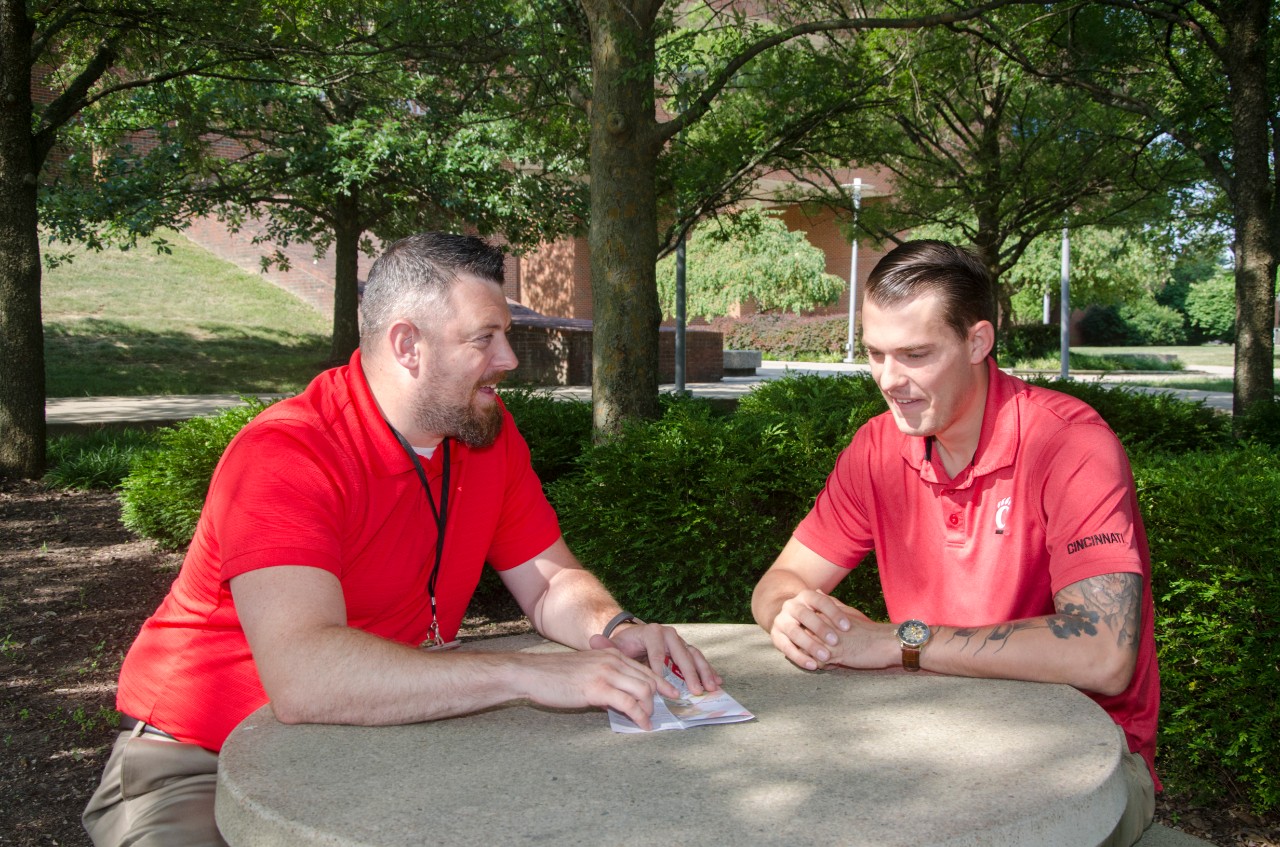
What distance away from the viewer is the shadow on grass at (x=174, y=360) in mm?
16844

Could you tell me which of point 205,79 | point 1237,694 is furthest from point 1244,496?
point 205,79

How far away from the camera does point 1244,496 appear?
143 inches

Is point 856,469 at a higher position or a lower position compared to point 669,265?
lower

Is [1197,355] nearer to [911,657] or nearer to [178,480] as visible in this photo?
[178,480]

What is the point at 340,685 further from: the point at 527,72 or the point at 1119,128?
the point at 1119,128

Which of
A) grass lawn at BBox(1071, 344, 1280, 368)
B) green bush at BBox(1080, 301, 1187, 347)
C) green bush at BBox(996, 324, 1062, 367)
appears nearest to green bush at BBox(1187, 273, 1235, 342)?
grass lawn at BBox(1071, 344, 1280, 368)

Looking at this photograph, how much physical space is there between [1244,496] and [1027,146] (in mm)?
11391

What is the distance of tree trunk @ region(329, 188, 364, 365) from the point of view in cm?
1792

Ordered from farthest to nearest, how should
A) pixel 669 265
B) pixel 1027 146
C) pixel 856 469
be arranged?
pixel 669 265 → pixel 1027 146 → pixel 856 469

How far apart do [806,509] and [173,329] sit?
18.5m

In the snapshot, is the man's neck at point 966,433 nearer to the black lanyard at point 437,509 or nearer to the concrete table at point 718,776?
the concrete table at point 718,776

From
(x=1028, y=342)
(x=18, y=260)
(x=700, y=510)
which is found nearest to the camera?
(x=700, y=510)

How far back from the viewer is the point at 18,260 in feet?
30.9

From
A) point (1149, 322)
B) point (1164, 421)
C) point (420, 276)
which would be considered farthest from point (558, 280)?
point (420, 276)
